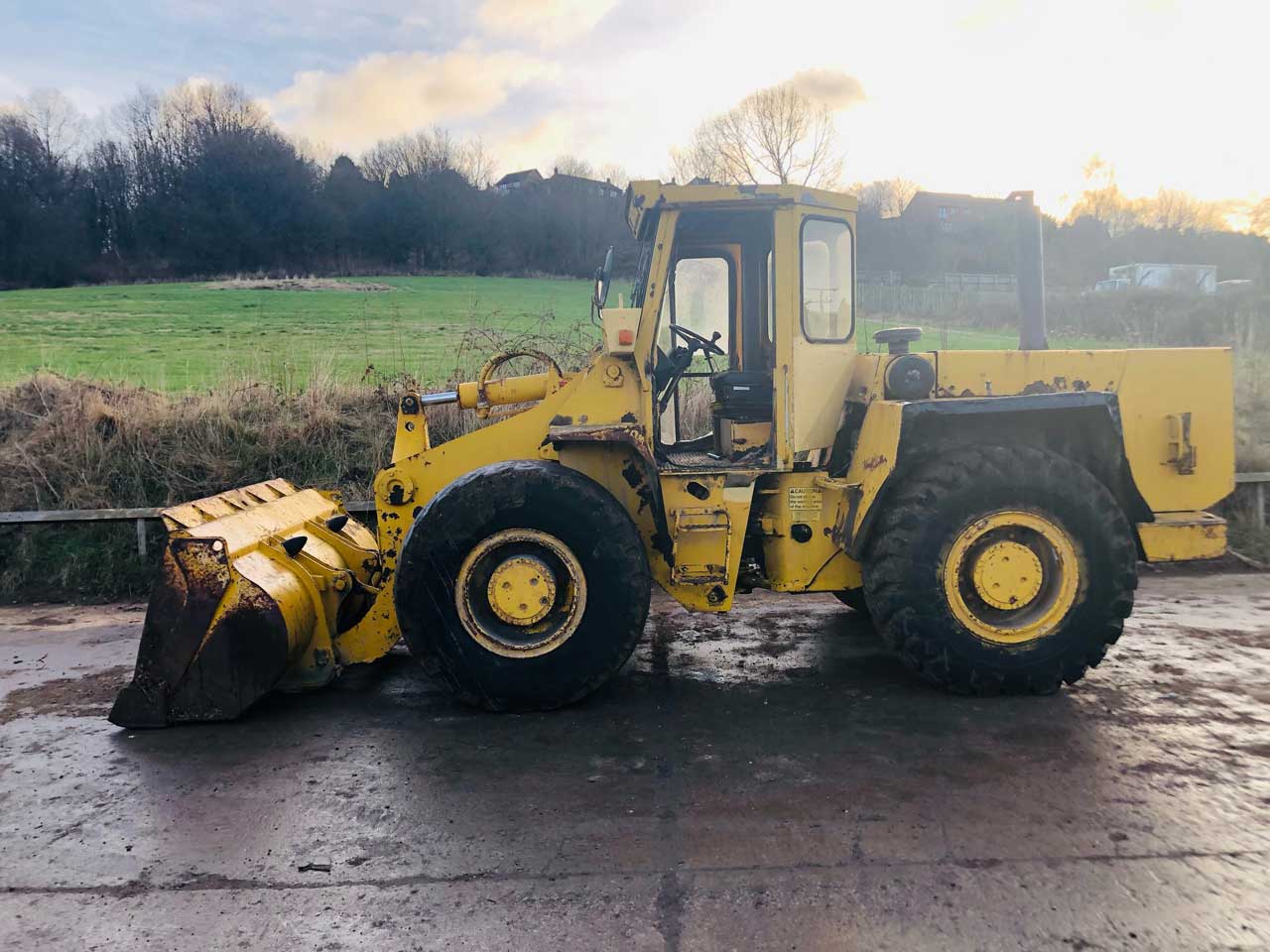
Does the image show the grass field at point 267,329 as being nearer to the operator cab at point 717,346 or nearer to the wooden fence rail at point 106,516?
the operator cab at point 717,346

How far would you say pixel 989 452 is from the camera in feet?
14.3

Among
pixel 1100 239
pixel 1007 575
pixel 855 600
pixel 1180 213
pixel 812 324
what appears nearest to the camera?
pixel 1007 575

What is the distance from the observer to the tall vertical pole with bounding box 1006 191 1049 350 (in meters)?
5.02

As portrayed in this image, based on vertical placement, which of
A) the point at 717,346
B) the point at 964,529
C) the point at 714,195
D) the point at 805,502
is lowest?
the point at 964,529

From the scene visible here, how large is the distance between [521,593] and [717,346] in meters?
2.02

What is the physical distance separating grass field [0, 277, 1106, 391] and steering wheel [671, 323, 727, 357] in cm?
52

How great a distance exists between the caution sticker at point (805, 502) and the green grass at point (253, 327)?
6705 millimetres

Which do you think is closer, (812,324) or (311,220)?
(812,324)

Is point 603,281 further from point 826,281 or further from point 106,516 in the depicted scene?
point 106,516

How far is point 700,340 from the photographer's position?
528 centimetres

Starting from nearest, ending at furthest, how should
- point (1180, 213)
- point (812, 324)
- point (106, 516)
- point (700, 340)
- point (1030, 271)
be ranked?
1. point (812, 324)
2. point (1030, 271)
3. point (700, 340)
4. point (106, 516)
5. point (1180, 213)

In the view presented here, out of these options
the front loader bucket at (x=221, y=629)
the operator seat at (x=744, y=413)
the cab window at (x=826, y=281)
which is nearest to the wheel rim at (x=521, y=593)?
the front loader bucket at (x=221, y=629)

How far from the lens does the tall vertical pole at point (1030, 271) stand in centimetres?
502

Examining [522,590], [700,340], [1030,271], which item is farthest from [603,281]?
[1030,271]
